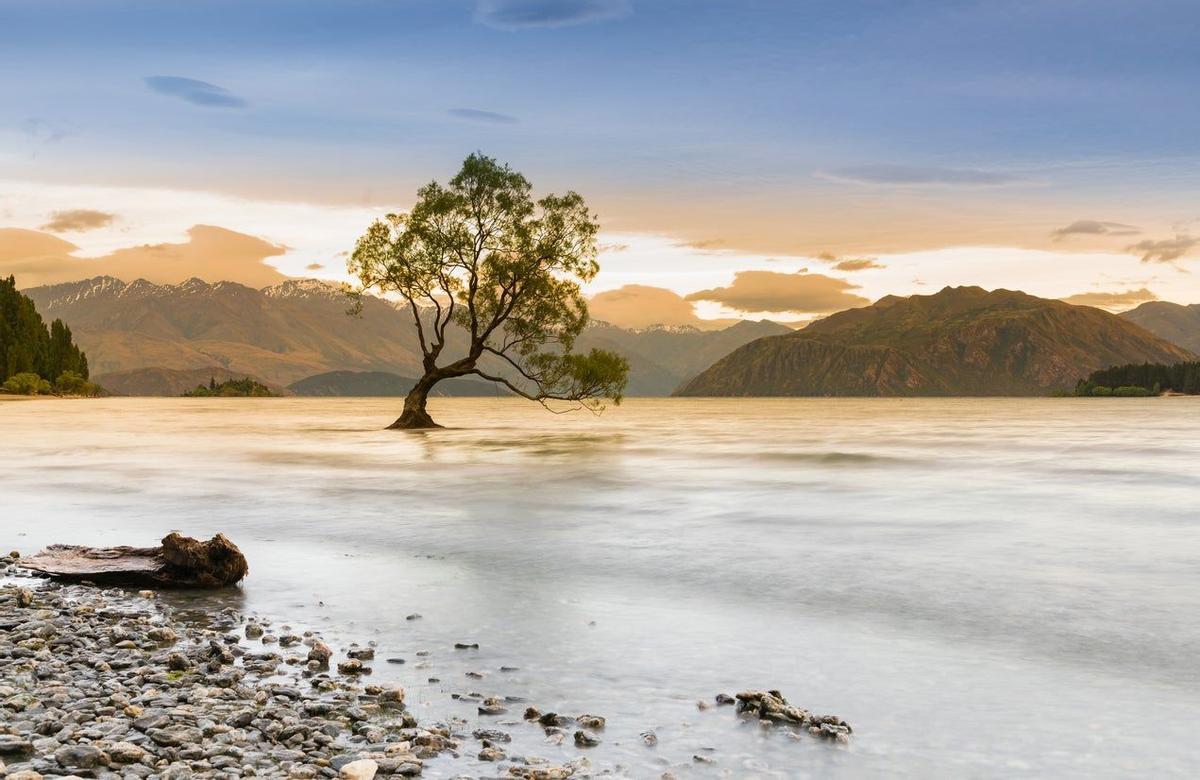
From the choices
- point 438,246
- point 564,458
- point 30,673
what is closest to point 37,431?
point 438,246

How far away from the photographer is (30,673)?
10.9m

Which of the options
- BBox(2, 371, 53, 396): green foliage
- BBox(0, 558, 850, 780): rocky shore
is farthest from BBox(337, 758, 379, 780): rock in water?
BBox(2, 371, 53, 396): green foliage

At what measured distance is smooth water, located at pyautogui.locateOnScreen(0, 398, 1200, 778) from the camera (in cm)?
966

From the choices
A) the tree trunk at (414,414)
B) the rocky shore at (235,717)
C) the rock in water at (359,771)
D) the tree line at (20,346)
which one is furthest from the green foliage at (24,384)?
the rock in water at (359,771)

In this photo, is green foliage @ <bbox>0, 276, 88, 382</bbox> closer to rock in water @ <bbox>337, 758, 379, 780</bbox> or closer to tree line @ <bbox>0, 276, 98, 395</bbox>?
tree line @ <bbox>0, 276, 98, 395</bbox>

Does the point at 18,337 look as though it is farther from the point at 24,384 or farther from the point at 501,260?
the point at 501,260

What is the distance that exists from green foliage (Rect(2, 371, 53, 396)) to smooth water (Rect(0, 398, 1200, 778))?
514ft

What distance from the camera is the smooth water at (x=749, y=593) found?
9656mm

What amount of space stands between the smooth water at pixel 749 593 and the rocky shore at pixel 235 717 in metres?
0.33

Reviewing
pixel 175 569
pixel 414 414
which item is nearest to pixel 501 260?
pixel 414 414

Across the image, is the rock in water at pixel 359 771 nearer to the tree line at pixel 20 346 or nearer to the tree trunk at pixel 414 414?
the tree trunk at pixel 414 414

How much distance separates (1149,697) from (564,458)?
47.6 m

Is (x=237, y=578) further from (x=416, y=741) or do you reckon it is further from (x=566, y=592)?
(x=416, y=741)

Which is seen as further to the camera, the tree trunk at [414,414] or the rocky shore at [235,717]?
the tree trunk at [414,414]
